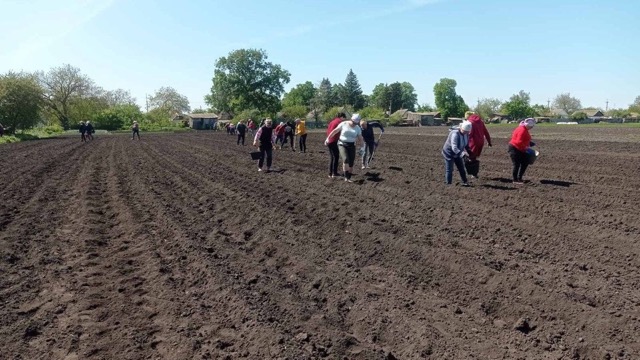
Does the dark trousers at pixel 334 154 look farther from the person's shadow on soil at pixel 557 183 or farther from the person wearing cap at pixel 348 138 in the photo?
the person's shadow on soil at pixel 557 183

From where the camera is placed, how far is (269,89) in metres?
102

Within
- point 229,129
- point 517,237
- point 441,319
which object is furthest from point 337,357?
point 229,129

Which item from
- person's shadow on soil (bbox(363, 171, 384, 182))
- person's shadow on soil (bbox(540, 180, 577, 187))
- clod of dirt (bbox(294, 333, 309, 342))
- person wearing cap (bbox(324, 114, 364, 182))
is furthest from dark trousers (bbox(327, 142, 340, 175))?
clod of dirt (bbox(294, 333, 309, 342))

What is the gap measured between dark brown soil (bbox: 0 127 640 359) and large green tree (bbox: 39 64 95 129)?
91504mm

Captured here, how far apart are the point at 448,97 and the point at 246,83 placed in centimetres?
6513

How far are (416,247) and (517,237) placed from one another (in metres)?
1.56

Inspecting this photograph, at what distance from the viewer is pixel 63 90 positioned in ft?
308

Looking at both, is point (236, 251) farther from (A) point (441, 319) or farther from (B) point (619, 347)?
(B) point (619, 347)

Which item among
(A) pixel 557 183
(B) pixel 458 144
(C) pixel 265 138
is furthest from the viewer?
(C) pixel 265 138

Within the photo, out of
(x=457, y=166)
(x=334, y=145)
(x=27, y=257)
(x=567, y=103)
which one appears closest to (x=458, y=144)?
(x=457, y=166)

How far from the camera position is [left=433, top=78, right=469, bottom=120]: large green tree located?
137800 mm

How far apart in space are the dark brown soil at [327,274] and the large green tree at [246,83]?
90.2 metres

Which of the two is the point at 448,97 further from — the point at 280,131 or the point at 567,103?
the point at 280,131

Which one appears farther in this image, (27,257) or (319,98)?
(319,98)
